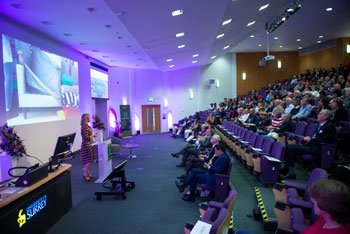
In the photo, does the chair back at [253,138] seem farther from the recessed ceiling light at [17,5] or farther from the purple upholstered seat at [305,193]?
the recessed ceiling light at [17,5]

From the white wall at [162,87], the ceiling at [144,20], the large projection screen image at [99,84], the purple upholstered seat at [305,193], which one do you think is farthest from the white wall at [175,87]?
the purple upholstered seat at [305,193]

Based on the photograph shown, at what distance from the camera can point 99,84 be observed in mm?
12586

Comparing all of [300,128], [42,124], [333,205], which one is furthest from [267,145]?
[42,124]

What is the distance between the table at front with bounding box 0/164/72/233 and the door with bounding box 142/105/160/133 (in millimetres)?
12396

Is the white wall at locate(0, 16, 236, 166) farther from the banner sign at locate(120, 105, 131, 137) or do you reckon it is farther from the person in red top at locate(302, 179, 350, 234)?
the person in red top at locate(302, 179, 350, 234)

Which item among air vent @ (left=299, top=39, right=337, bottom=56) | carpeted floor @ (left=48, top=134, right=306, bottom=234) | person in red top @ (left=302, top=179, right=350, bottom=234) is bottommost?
carpeted floor @ (left=48, top=134, right=306, bottom=234)

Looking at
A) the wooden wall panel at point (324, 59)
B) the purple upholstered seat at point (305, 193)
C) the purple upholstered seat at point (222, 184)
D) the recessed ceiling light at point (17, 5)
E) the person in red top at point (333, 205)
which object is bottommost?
the purple upholstered seat at point (222, 184)

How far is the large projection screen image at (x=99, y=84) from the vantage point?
A: 38.5ft

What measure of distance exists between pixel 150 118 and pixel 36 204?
13.8 metres

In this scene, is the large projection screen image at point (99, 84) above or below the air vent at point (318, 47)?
A: below

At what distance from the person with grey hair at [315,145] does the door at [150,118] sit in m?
12.5

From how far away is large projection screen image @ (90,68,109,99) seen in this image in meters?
11.7

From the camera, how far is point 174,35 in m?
8.61

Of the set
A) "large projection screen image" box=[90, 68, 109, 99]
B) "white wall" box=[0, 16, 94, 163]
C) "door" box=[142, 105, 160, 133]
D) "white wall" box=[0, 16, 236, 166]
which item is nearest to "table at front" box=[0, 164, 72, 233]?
"white wall" box=[0, 16, 94, 163]
